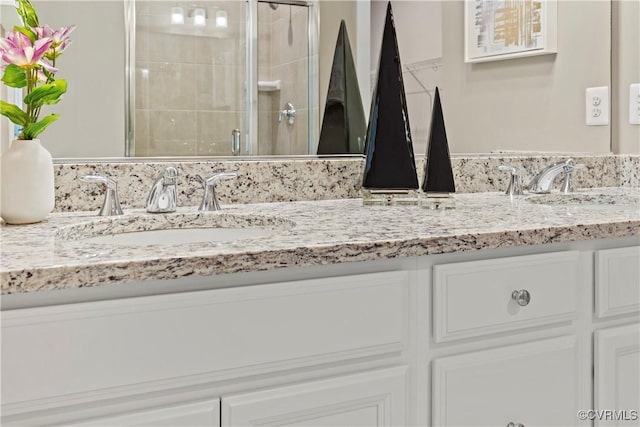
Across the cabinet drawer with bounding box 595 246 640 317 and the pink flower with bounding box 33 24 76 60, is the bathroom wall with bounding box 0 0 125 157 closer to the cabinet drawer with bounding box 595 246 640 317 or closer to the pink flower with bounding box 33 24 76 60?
the pink flower with bounding box 33 24 76 60

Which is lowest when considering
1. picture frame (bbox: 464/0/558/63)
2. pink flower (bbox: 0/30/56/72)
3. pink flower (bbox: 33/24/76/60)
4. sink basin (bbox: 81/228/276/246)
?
sink basin (bbox: 81/228/276/246)

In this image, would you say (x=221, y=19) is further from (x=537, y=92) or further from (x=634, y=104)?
(x=634, y=104)

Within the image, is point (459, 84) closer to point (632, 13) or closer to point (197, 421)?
point (632, 13)

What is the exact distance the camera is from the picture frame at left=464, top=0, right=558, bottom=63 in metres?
1.91

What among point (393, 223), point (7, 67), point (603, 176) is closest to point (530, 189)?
point (603, 176)

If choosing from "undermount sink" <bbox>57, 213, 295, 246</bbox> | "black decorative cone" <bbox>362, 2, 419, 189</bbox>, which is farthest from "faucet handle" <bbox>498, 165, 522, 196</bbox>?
"undermount sink" <bbox>57, 213, 295, 246</bbox>

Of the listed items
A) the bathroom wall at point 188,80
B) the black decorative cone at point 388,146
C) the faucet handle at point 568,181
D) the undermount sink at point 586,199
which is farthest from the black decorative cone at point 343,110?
the faucet handle at point 568,181

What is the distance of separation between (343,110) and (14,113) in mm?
769

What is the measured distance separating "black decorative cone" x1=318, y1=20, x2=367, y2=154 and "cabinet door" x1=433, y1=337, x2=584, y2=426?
71 centimetres

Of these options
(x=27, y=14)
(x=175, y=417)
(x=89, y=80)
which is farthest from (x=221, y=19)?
(x=175, y=417)

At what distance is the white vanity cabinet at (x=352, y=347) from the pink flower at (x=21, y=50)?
511 millimetres

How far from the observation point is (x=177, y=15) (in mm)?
1396

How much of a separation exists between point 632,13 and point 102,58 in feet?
5.07

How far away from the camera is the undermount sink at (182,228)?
1.17m
